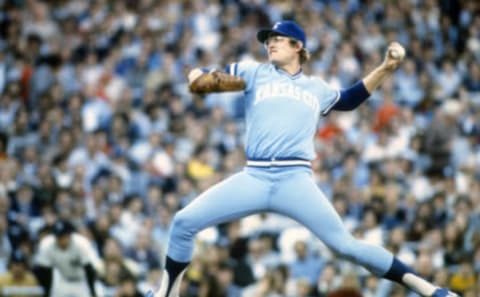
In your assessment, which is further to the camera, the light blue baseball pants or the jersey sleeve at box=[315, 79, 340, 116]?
the jersey sleeve at box=[315, 79, 340, 116]

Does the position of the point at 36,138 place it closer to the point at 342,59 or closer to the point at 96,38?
the point at 96,38

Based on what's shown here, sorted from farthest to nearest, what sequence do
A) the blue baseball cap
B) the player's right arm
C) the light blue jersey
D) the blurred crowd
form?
1. the blurred crowd
2. the player's right arm
3. the blue baseball cap
4. the light blue jersey

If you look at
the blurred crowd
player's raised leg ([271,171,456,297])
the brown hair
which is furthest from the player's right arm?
the brown hair

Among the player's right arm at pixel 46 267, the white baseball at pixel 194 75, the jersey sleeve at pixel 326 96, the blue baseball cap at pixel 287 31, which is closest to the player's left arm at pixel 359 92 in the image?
the jersey sleeve at pixel 326 96

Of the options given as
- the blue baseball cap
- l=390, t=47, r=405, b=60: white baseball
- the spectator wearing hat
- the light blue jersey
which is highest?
the blue baseball cap

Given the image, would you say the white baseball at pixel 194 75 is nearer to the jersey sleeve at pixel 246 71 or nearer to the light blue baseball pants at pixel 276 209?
the jersey sleeve at pixel 246 71

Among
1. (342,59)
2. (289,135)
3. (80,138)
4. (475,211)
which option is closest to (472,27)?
(342,59)

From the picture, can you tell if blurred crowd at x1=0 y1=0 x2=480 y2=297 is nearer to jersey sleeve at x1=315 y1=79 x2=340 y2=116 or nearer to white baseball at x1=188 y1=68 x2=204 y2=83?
jersey sleeve at x1=315 y1=79 x2=340 y2=116

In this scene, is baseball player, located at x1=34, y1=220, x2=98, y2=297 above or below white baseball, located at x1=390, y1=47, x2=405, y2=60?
below
